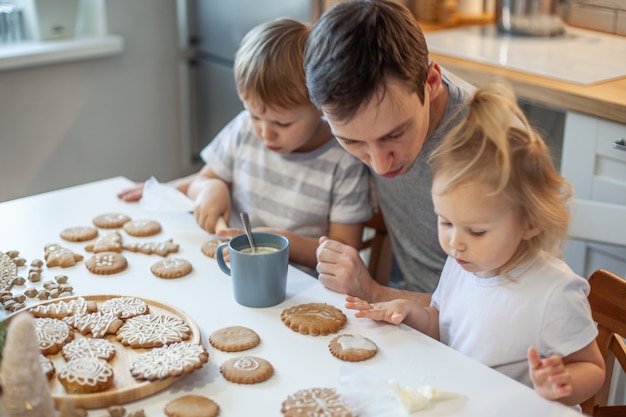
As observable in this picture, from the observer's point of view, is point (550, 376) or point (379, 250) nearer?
point (550, 376)

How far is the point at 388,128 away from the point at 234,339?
42cm

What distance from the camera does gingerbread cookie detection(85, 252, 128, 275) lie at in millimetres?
1378

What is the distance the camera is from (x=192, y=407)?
994 millimetres

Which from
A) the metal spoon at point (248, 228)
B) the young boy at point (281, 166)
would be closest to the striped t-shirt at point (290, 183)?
the young boy at point (281, 166)

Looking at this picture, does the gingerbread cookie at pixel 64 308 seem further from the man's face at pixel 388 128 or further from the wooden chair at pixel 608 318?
the wooden chair at pixel 608 318

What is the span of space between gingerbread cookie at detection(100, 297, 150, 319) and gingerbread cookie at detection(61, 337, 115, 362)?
0.08 m

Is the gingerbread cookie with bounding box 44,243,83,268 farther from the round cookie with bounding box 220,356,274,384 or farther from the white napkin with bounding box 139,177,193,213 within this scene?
the round cookie with bounding box 220,356,274,384

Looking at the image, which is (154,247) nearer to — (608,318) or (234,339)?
(234,339)

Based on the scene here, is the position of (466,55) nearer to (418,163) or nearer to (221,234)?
(418,163)

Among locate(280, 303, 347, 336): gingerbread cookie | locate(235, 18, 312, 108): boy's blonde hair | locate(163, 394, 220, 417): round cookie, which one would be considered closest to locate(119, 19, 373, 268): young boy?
locate(235, 18, 312, 108): boy's blonde hair

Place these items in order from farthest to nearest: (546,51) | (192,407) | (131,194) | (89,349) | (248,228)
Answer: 1. (546,51)
2. (131,194)
3. (248,228)
4. (89,349)
5. (192,407)

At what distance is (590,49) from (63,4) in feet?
6.13

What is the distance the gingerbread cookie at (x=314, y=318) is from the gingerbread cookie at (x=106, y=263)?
34 cm

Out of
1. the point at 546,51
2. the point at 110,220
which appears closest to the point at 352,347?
the point at 110,220
